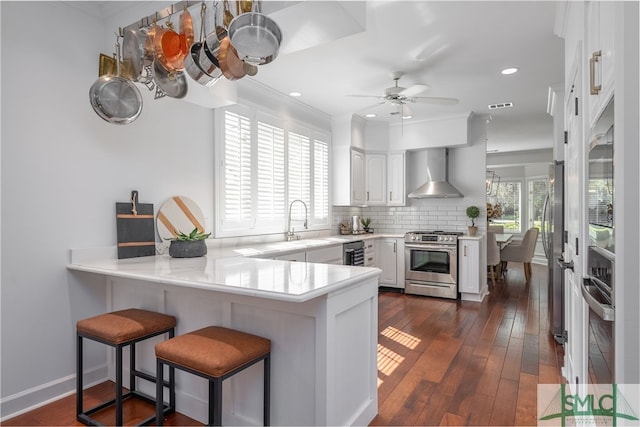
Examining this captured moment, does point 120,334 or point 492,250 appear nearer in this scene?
point 120,334

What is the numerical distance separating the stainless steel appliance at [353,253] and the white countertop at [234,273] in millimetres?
2323

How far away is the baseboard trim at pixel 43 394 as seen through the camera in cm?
218

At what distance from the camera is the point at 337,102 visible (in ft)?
15.7

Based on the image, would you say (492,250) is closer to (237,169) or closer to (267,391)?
(237,169)

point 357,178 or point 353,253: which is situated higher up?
point 357,178

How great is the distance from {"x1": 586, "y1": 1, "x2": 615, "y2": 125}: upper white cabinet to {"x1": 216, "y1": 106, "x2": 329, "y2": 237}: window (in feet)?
9.80

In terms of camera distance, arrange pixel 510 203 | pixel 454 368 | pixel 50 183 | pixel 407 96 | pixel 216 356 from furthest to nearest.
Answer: pixel 510 203 < pixel 407 96 < pixel 454 368 < pixel 50 183 < pixel 216 356

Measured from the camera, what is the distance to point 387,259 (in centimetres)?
566

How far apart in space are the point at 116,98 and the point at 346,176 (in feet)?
11.9

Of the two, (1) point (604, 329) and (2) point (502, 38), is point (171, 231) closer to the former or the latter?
(1) point (604, 329)

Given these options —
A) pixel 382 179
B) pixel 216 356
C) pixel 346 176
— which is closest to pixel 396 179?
pixel 382 179

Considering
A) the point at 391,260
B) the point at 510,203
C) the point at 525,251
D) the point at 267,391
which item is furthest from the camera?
the point at 510,203

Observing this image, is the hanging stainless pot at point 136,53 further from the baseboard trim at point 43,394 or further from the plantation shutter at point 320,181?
the plantation shutter at point 320,181

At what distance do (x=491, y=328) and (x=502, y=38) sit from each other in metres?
2.81
